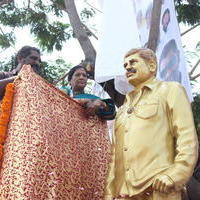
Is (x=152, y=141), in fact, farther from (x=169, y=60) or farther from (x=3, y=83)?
(x=169, y=60)

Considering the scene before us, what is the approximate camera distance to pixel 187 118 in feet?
10.2

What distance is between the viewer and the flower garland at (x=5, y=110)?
11.6ft

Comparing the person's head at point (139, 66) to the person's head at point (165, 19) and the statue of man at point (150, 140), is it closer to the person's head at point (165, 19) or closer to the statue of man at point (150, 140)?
the statue of man at point (150, 140)

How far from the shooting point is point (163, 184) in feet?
9.28

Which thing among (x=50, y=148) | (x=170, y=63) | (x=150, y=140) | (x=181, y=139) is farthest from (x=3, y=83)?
(x=170, y=63)

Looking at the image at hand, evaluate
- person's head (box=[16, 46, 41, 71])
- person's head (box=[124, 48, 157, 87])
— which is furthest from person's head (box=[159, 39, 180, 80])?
person's head (box=[124, 48, 157, 87])

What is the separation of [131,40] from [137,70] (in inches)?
66.2

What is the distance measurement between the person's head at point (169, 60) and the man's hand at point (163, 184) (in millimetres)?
2496

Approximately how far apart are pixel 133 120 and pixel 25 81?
90cm

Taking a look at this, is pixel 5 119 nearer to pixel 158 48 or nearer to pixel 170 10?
pixel 158 48

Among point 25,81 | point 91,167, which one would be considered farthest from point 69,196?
point 25,81

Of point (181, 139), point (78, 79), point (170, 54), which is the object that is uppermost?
point (170, 54)

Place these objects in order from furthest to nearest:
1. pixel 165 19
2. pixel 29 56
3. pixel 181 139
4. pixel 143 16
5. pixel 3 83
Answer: pixel 143 16, pixel 165 19, pixel 29 56, pixel 3 83, pixel 181 139

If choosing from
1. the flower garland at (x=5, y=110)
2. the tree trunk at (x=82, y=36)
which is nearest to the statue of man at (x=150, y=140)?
the flower garland at (x=5, y=110)
